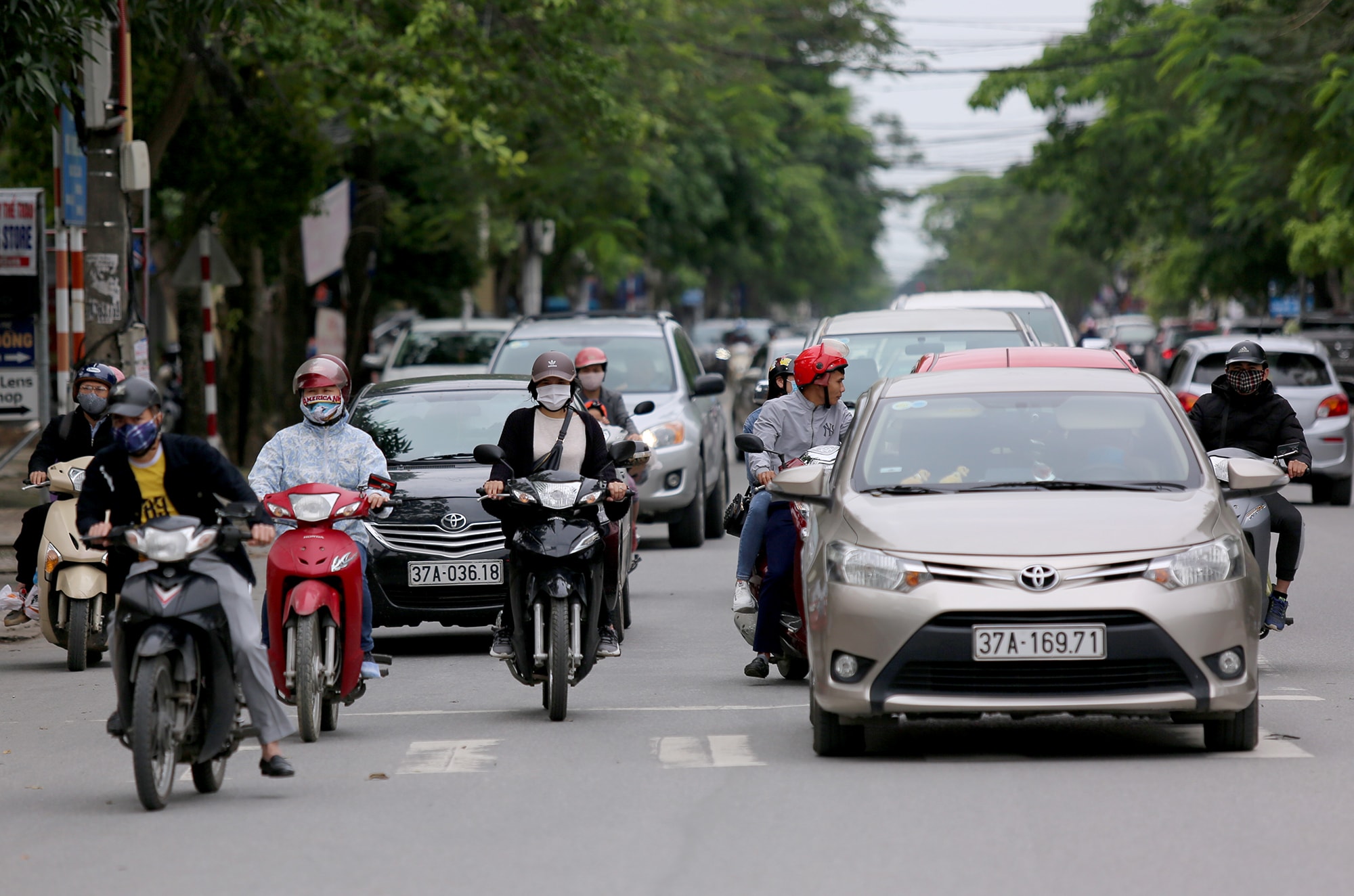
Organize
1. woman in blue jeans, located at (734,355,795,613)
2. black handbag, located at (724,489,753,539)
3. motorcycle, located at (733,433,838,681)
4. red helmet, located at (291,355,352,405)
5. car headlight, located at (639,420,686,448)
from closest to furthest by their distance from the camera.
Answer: red helmet, located at (291,355,352,405), motorcycle, located at (733,433,838,681), woman in blue jeans, located at (734,355,795,613), black handbag, located at (724,489,753,539), car headlight, located at (639,420,686,448)

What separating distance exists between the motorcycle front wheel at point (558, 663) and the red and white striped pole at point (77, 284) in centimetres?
897

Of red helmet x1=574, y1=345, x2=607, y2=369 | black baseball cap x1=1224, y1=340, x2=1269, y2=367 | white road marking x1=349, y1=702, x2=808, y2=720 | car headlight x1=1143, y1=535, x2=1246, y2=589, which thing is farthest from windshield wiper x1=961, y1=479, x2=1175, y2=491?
red helmet x1=574, y1=345, x2=607, y2=369

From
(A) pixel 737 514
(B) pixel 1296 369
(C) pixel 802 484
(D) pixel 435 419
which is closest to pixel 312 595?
(C) pixel 802 484

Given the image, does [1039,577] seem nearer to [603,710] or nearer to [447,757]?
[447,757]

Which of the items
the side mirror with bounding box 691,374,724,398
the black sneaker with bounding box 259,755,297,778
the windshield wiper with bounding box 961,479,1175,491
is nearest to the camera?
the black sneaker with bounding box 259,755,297,778

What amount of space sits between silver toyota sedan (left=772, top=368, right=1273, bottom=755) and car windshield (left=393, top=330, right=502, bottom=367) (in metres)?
15.0

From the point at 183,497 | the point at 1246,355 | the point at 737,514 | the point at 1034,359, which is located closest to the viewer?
the point at 183,497

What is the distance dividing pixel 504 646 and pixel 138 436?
2.39 metres

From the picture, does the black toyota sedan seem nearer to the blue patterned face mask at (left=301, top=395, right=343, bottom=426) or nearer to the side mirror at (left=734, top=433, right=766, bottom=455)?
the side mirror at (left=734, top=433, right=766, bottom=455)

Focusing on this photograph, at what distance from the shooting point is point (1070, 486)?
8.04m

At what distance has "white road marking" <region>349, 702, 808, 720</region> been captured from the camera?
9367 mm

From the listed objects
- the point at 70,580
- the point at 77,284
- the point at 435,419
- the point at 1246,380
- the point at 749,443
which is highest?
the point at 77,284

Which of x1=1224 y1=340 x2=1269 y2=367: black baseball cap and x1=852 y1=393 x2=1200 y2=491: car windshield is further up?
x1=1224 y1=340 x2=1269 y2=367: black baseball cap

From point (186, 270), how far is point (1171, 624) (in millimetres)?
16834
